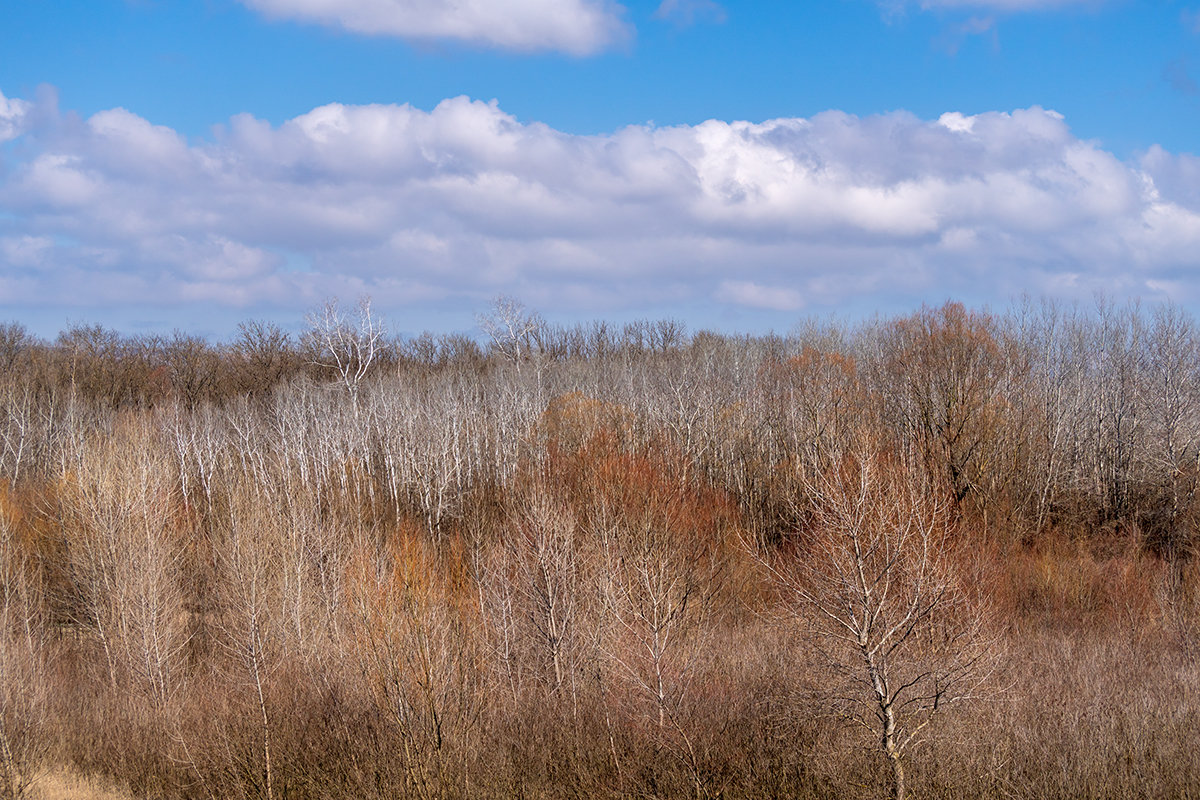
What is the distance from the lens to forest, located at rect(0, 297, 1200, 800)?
60.2ft

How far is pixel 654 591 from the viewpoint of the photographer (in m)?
24.6

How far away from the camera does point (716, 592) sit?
1315 inches

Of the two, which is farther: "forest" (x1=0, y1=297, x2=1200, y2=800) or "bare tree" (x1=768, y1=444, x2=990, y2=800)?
"forest" (x1=0, y1=297, x2=1200, y2=800)

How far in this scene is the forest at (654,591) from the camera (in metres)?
18.3

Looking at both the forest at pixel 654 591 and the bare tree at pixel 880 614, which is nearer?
the bare tree at pixel 880 614

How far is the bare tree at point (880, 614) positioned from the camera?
45.7 feet

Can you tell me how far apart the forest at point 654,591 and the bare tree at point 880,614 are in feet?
0.64

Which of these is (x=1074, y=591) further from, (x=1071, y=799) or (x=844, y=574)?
(x=844, y=574)

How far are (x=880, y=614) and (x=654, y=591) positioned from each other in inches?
329

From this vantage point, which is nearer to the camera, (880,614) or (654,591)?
(880,614)

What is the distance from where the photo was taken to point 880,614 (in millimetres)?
17438

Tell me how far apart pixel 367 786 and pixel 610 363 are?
193 feet

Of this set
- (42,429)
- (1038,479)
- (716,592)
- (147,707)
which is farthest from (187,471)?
(1038,479)

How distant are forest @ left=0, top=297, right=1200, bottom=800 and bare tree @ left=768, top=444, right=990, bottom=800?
0.20 metres
